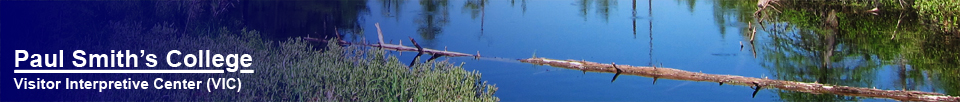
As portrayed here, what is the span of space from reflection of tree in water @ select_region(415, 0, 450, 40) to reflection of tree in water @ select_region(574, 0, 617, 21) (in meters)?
2.93

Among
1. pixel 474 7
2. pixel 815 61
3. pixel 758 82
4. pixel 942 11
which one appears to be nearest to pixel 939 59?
pixel 942 11

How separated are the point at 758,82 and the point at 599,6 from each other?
11969 millimetres

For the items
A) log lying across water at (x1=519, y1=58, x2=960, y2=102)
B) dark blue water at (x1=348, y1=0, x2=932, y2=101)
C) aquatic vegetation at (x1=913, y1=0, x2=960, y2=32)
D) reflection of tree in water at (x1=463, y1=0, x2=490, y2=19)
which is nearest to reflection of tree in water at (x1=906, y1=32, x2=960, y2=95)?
aquatic vegetation at (x1=913, y1=0, x2=960, y2=32)

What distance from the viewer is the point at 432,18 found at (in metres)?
19.0

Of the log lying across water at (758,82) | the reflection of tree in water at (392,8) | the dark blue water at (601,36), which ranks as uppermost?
the reflection of tree in water at (392,8)

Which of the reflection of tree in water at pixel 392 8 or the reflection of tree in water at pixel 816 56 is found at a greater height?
the reflection of tree in water at pixel 392 8

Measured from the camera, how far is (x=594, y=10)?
70.0 ft

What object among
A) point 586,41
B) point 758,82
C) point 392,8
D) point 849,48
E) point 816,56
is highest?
point 392,8

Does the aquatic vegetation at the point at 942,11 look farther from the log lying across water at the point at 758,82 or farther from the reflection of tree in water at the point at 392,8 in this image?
the reflection of tree in water at the point at 392,8

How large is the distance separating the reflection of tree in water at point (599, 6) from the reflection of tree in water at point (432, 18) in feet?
9.60

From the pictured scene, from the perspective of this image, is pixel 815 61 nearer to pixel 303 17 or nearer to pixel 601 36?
pixel 601 36

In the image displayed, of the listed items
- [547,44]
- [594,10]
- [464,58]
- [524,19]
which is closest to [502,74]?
[464,58]

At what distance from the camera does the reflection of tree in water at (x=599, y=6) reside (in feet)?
66.8

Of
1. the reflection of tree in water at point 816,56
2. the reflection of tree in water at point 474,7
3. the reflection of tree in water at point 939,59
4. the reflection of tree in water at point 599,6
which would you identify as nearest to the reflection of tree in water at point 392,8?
the reflection of tree in water at point 474,7
